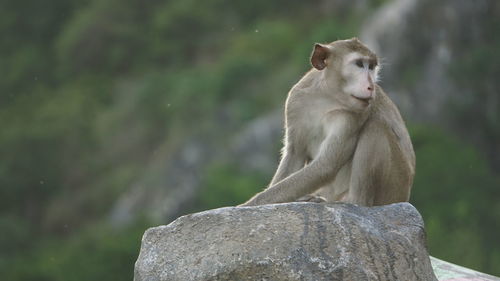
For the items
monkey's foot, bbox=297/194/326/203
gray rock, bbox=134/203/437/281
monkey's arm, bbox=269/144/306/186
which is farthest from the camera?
monkey's arm, bbox=269/144/306/186

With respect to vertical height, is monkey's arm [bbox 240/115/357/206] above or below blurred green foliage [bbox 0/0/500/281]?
above

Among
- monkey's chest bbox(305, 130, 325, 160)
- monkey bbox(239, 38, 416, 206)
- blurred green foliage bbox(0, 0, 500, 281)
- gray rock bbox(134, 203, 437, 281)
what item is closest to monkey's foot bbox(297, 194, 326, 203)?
monkey bbox(239, 38, 416, 206)

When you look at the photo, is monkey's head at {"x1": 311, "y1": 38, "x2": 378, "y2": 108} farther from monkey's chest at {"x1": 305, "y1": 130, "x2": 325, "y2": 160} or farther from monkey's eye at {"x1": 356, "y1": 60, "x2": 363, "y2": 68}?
monkey's chest at {"x1": 305, "y1": 130, "x2": 325, "y2": 160}

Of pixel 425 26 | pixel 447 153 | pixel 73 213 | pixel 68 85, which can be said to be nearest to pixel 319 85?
pixel 425 26

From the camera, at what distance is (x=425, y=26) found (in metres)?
50.8

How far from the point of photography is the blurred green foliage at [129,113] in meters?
54.8

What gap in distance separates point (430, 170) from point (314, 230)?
4732cm

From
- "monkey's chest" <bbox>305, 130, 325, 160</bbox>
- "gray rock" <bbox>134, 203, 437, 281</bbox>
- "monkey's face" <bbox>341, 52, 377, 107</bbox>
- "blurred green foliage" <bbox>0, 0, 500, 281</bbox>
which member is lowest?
"blurred green foliage" <bbox>0, 0, 500, 281</bbox>

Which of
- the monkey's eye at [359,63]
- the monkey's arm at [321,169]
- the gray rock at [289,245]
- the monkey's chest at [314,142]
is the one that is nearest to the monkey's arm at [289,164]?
the monkey's chest at [314,142]

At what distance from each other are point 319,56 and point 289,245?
220cm

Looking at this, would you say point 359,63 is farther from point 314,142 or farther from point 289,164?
point 289,164

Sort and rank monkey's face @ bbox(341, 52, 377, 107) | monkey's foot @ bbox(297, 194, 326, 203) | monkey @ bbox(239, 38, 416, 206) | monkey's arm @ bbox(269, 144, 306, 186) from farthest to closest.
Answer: monkey's arm @ bbox(269, 144, 306, 186) < monkey @ bbox(239, 38, 416, 206) < monkey's face @ bbox(341, 52, 377, 107) < monkey's foot @ bbox(297, 194, 326, 203)

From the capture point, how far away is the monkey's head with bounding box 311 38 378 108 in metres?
10.3

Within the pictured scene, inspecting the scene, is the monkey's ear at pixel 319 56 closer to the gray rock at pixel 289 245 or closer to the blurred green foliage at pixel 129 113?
the gray rock at pixel 289 245
